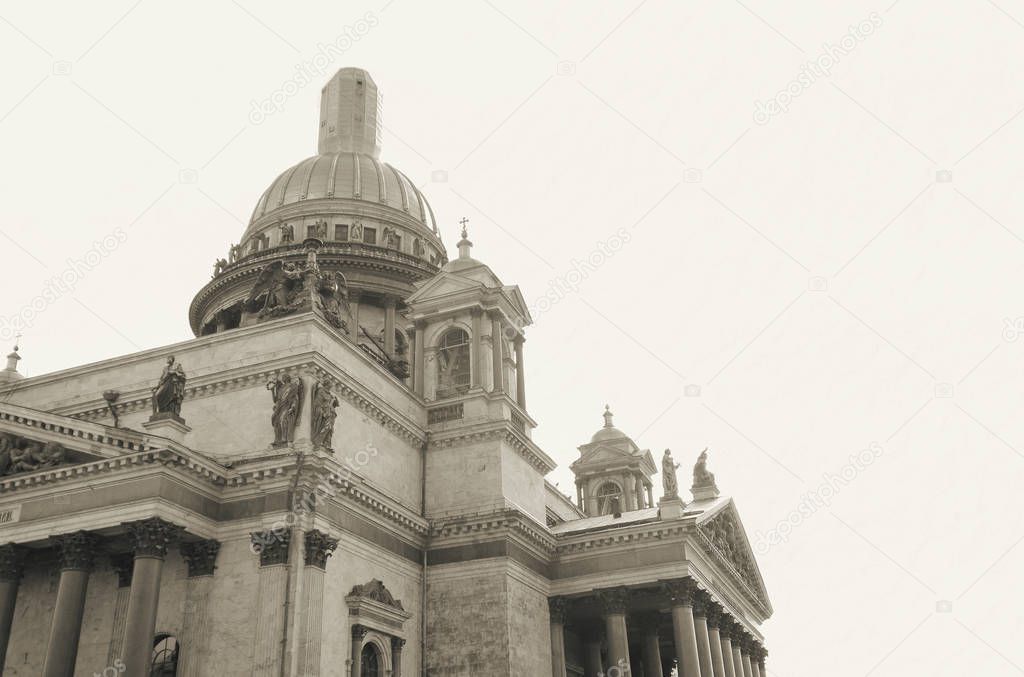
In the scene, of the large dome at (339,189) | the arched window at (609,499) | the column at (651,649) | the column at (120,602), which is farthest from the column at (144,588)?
the arched window at (609,499)

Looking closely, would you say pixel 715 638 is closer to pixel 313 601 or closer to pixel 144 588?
pixel 313 601

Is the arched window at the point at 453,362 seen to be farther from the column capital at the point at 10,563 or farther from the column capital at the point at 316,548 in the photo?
the column capital at the point at 10,563

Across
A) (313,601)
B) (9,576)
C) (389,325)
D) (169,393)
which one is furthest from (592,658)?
(9,576)

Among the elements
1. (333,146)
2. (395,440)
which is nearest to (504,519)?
(395,440)

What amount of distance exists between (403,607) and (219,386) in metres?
8.97

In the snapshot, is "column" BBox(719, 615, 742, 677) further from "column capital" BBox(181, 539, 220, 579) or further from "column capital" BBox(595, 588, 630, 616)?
"column capital" BBox(181, 539, 220, 579)

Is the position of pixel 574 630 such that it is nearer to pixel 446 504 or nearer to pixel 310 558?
pixel 446 504

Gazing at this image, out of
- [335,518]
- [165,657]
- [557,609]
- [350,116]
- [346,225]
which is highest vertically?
[350,116]

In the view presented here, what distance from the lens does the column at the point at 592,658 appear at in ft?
123

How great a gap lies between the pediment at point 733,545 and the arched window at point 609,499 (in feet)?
26.0

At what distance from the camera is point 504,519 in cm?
3088

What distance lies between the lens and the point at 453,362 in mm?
36219

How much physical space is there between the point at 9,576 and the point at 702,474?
92.0 feet

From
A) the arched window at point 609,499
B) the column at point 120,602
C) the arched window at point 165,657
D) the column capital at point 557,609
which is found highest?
the arched window at point 609,499
